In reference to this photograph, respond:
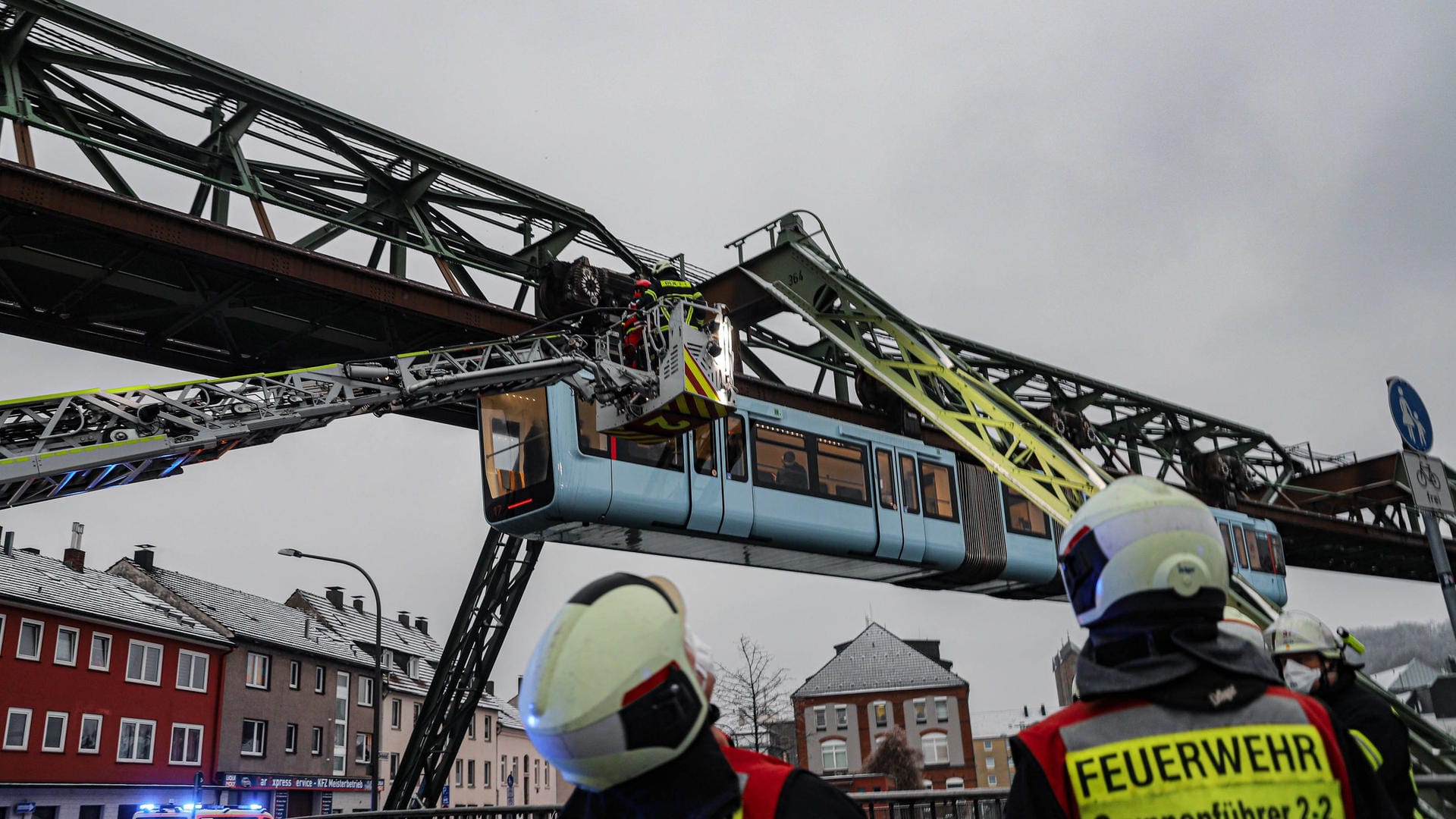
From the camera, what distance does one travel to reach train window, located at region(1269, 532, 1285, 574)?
2834 centimetres

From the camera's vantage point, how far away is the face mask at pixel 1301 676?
4523mm

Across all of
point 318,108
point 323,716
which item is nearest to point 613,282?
point 318,108

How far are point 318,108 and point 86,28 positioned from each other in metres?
2.97

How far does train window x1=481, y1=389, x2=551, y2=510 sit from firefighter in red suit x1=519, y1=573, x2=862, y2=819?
12276mm

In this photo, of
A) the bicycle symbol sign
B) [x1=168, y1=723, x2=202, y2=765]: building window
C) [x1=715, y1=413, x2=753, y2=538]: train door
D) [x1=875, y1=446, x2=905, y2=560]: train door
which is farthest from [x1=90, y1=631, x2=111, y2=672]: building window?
the bicycle symbol sign

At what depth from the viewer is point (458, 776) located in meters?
57.1

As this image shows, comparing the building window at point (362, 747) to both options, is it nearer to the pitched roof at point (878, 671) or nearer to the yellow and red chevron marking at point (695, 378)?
the pitched roof at point (878, 671)

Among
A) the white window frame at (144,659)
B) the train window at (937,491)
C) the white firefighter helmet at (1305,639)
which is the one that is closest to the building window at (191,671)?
the white window frame at (144,659)

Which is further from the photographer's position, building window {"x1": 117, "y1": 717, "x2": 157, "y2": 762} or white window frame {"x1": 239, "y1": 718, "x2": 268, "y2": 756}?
white window frame {"x1": 239, "y1": 718, "x2": 268, "y2": 756}

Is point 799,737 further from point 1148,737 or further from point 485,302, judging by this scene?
point 1148,737

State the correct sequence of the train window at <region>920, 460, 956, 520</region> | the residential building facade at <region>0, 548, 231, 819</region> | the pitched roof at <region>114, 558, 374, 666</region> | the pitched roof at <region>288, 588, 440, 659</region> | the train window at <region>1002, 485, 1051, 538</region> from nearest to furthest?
the train window at <region>920, 460, 956, 520</region> < the train window at <region>1002, 485, 1051, 538</region> < the residential building facade at <region>0, 548, 231, 819</region> < the pitched roof at <region>114, 558, 374, 666</region> < the pitched roof at <region>288, 588, 440, 659</region>

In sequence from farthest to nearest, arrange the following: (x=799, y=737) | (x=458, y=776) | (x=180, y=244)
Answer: (x=799, y=737)
(x=458, y=776)
(x=180, y=244)

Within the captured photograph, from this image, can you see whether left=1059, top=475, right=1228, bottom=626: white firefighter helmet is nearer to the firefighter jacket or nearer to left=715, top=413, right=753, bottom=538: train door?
the firefighter jacket

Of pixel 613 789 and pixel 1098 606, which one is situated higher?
pixel 1098 606
